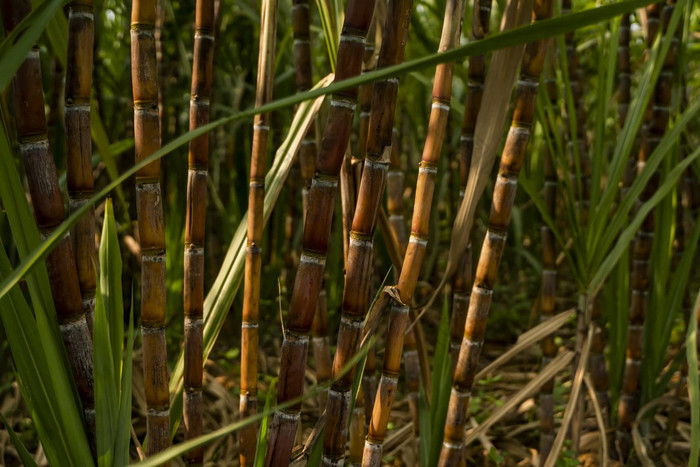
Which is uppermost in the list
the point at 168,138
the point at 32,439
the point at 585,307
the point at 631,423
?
the point at 168,138

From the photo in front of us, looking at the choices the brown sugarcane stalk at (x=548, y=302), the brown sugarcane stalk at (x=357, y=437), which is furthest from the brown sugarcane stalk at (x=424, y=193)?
the brown sugarcane stalk at (x=548, y=302)

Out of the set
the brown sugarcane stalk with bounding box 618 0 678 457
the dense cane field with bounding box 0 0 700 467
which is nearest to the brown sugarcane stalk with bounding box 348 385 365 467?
the dense cane field with bounding box 0 0 700 467

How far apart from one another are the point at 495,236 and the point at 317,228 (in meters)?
0.28

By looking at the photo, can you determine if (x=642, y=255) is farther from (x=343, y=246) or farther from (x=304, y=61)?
(x=304, y=61)

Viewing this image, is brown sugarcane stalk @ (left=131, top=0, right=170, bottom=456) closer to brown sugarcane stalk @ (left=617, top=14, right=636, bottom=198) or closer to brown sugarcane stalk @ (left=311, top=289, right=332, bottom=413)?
brown sugarcane stalk @ (left=311, top=289, right=332, bottom=413)

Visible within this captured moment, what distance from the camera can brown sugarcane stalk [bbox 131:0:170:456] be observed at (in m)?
0.61

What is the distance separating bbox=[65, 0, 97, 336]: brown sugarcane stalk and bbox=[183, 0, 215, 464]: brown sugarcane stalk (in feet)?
0.47

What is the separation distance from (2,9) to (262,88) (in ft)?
0.81

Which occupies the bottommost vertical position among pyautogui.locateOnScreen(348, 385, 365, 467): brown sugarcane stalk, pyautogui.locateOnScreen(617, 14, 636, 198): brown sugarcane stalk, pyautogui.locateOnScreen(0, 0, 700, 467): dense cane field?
pyautogui.locateOnScreen(348, 385, 365, 467): brown sugarcane stalk

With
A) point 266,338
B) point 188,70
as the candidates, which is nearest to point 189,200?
point 188,70

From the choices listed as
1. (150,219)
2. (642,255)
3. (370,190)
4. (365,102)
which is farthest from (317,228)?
(642,255)

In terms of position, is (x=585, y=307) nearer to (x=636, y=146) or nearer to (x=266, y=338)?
(x=636, y=146)

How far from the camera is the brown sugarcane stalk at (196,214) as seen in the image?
0.74 meters

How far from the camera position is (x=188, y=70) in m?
1.58
